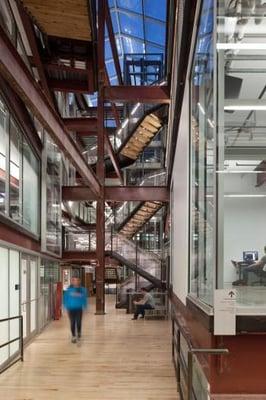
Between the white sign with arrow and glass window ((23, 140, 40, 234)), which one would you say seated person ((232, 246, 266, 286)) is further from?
glass window ((23, 140, 40, 234))

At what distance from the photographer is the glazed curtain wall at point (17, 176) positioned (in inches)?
363

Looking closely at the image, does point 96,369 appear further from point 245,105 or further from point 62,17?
point 62,17

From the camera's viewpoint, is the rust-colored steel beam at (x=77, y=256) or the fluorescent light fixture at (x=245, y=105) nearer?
the fluorescent light fixture at (x=245, y=105)

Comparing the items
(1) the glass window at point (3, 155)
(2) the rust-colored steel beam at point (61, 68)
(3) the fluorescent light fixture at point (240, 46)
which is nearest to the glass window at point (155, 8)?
(2) the rust-colored steel beam at point (61, 68)

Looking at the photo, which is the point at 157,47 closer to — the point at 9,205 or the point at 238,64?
the point at 9,205

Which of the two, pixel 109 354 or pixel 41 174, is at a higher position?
pixel 41 174

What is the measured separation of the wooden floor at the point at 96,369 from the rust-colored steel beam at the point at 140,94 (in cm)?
706

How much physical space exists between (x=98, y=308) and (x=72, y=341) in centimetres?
684

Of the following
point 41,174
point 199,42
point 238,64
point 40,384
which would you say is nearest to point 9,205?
point 40,384

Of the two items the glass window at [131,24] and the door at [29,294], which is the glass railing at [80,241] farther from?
the glass window at [131,24]

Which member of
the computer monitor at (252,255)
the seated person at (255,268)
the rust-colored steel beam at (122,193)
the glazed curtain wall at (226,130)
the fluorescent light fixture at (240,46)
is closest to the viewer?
the glazed curtain wall at (226,130)

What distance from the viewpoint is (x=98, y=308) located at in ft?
60.1

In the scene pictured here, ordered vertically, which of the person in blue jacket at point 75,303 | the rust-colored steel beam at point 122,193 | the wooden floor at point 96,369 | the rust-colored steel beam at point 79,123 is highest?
the rust-colored steel beam at point 79,123

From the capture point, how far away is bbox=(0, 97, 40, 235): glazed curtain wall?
9.21 metres
